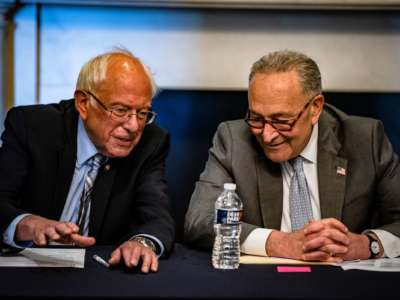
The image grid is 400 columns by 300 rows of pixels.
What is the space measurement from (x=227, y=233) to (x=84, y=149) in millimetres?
700

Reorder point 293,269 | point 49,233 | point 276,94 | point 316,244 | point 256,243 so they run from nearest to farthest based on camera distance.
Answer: point 49,233 → point 293,269 → point 316,244 → point 256,243 → point 276,94

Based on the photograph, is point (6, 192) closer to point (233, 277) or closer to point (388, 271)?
point (233, 277)

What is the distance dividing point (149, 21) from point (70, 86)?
56 centimetres

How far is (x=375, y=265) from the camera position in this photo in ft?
7.18

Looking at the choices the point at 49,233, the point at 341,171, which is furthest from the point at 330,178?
the point at 49,233

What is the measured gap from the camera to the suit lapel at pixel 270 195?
2592mm

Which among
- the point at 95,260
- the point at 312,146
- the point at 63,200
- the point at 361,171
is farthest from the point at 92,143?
the point at 361,171

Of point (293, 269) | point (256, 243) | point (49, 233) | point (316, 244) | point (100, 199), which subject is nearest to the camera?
point (49, 233)

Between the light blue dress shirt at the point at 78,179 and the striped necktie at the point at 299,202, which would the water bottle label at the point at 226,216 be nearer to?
the striped necktie at the point at 299,202

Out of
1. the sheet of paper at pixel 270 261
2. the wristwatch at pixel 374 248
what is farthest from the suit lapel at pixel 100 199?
the wristwatch at pixel 374 248

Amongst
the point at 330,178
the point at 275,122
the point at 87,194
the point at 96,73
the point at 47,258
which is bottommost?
the point at 47,258

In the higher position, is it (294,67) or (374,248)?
(294,67)

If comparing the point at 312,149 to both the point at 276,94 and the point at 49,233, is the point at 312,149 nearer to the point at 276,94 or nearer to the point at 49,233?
the point at 276,94

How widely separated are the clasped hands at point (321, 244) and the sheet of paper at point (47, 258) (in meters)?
0.62
